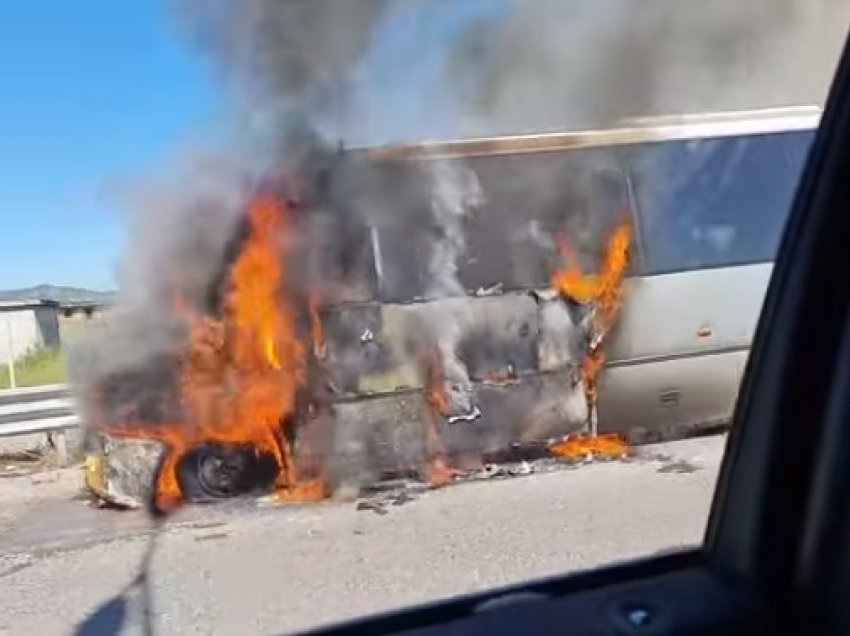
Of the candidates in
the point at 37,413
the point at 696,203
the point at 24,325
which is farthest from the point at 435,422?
the point at 24,325

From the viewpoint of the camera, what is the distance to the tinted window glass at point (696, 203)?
6727mm

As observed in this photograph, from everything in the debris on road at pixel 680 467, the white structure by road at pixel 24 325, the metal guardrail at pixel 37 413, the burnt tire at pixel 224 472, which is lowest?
the debris on road at pixel 680 467

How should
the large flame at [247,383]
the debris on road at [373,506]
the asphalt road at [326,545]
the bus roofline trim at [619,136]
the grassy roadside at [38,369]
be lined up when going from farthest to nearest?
1. the grassy roadside at [38,369]
2. the bus roofline trim at [619,136]
3. the large flame at [247,383]
4. the debris on road at [373,506]
5. the asphalt road at [326,545]

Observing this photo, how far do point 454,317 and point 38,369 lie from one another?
358 cm

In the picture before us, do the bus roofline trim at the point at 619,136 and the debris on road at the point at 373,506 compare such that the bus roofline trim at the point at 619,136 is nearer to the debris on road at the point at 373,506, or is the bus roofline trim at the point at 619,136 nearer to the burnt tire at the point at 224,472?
the burnt tire at the point at 224,472

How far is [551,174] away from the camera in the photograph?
6.55 metres

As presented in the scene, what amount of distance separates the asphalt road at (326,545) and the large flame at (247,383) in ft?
1.26

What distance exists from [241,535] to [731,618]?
160 inches

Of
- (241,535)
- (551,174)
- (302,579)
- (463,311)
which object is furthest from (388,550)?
(551,174)

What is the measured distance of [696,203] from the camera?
6.80 meters

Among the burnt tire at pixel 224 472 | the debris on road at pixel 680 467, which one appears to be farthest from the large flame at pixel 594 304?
the burnt tire at pixel 224 472

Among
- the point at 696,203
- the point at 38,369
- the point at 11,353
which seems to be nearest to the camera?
the point at 696,203

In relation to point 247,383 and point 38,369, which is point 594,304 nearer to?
point 247,383

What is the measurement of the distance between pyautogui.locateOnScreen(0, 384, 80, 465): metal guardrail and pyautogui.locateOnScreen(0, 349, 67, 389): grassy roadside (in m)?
0.16
